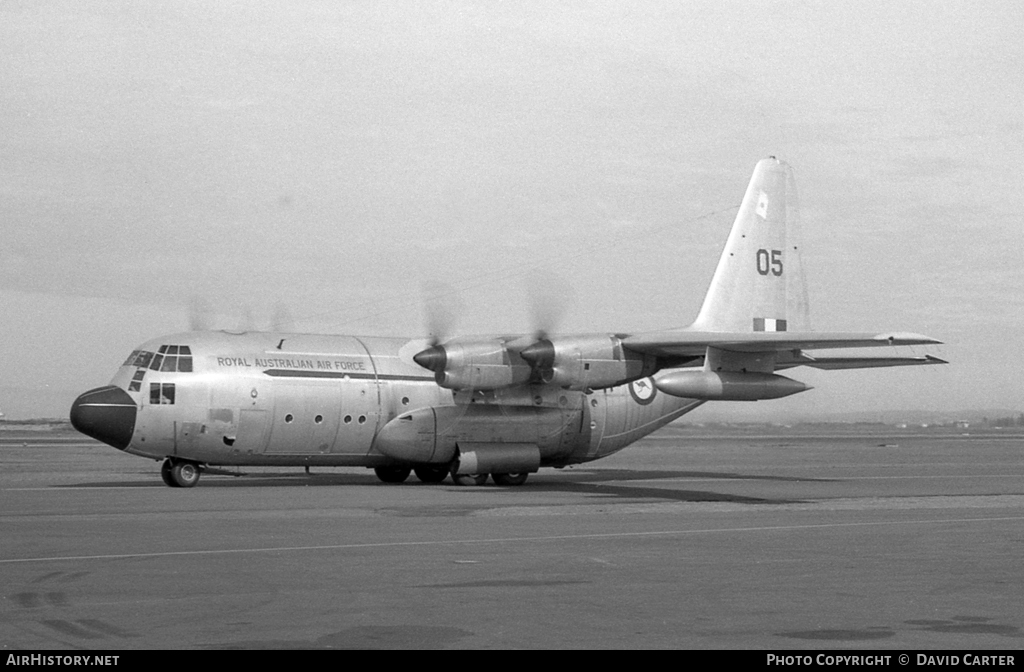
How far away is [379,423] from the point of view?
3225 cm

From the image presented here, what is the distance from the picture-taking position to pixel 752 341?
28.8m

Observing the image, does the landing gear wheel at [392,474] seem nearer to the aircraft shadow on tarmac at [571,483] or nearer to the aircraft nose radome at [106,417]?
the aircraft shadow on tarmac at [571,483]

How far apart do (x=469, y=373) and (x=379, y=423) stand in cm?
281

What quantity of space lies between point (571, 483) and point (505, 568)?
20652 millimetres

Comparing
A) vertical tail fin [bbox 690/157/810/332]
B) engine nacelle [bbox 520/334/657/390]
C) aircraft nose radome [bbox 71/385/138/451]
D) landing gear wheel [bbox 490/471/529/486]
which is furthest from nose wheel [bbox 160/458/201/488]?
vertical tail fin [bbox 690/157/810/332]

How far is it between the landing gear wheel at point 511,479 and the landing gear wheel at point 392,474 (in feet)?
8.57

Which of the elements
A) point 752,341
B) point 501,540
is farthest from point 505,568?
point 752,341

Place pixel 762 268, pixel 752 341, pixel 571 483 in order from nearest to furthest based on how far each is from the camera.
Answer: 1. pixel 752 341
2. pixel 571 483
3. pixel 762 268

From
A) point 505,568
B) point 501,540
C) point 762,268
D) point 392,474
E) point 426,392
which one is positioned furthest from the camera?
point 762,268

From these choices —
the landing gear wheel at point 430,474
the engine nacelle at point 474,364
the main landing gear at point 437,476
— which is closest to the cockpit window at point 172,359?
the engine nacelle at point 474,364

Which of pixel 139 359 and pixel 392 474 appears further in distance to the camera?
pixel 392 474

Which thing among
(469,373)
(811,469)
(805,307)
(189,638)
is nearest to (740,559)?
(189,638)

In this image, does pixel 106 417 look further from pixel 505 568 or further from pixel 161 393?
pixel 505 568

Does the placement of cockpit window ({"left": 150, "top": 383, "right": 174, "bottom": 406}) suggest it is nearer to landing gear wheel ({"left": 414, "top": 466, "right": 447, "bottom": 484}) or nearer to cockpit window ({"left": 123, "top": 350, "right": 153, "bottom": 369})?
cockpit window ({"left": 123, "top": 350, "right": 153, "bottom": 369})
